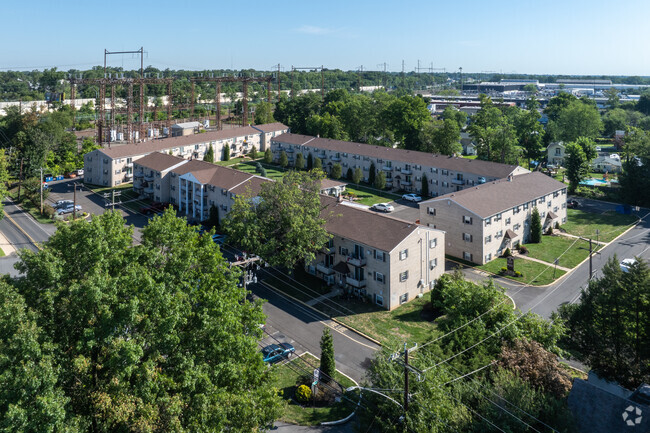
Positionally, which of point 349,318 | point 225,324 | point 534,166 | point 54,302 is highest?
point 534,166

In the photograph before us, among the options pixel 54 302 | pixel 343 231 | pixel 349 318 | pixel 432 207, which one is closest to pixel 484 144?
pixel 432 207

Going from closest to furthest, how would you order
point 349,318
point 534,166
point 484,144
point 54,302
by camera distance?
point 54,302, point 349,318, point 484,144, point 534,166

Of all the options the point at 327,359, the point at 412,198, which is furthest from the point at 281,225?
the point at 412,198

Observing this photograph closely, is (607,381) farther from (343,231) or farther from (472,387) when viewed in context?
(343,231)

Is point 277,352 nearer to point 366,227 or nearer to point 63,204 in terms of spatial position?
point 366,227

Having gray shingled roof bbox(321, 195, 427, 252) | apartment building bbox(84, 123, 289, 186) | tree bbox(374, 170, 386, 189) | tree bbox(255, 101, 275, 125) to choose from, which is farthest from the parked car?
tree bbox(255, 101, 275, 125)

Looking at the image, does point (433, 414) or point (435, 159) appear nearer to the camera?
point (433, 414)

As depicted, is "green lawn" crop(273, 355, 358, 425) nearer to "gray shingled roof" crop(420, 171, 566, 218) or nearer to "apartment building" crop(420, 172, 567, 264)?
"apartment building" crop(420, 172, 567, 264)
